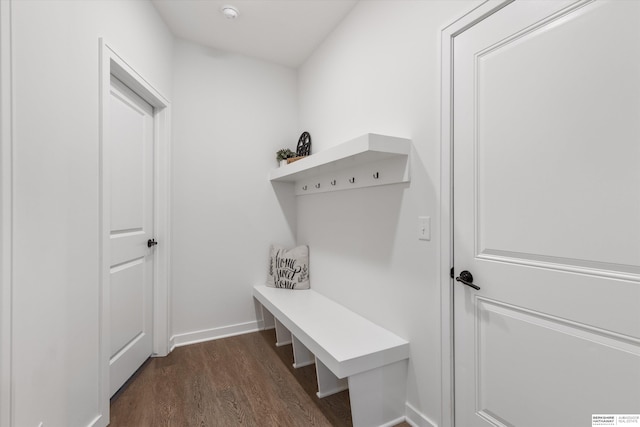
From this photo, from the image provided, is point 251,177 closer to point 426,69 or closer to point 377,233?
point 377,233

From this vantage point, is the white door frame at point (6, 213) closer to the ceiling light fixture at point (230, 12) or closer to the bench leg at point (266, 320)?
the ceiling light fixture at point (230, 12)

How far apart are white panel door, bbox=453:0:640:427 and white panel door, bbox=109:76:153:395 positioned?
198 centimetres

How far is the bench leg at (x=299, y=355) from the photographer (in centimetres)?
211

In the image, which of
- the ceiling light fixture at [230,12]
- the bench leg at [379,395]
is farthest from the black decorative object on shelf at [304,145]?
the bench leg at [379,395]

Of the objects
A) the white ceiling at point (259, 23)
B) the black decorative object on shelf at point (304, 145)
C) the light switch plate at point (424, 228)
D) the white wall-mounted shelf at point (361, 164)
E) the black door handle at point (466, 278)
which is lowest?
the black door handle at point (466, 278)

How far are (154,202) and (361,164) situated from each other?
165cm

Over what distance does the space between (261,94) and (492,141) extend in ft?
7.58

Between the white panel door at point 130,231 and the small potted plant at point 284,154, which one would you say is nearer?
the white panel door at point 130,231

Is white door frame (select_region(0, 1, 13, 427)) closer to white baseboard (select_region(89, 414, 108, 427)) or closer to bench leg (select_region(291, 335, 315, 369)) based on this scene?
white baseboard (select_region(89, 414, 108, 427))

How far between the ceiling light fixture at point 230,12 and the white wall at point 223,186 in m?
0.54

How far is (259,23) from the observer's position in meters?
2.33

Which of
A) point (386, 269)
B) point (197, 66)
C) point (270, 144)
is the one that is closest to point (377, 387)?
point (386, 269)

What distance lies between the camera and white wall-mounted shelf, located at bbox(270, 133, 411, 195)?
1.52m

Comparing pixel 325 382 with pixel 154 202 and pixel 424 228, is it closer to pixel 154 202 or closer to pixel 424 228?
pixel 424 228
